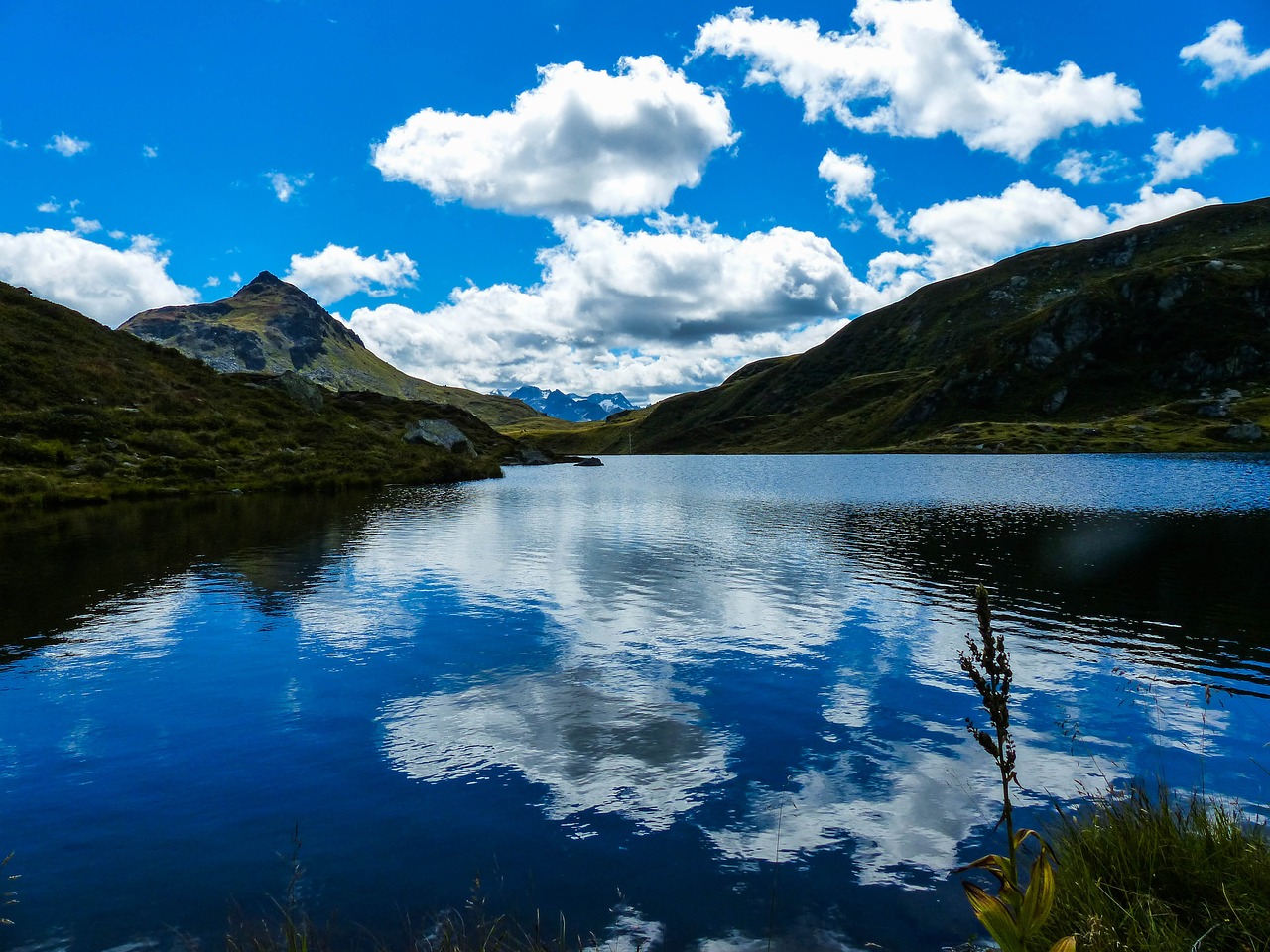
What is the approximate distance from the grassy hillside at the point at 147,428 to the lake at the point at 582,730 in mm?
32266

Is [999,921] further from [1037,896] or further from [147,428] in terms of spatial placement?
[147,428]

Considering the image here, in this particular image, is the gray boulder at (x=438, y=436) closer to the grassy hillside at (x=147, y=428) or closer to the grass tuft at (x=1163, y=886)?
the grassy hillside at (x=147, y=428)

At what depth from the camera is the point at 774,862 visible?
935 cm

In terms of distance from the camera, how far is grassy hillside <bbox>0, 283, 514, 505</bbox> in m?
57.9

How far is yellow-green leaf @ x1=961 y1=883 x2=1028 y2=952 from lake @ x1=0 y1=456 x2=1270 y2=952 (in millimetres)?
4200

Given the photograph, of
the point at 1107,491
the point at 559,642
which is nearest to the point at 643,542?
the point at 559,642

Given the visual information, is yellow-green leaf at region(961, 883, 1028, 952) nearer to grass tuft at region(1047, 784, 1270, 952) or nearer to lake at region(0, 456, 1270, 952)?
grass tuft at region(1047, 784, 1270, 952)

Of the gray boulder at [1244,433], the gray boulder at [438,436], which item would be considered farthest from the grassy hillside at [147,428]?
the gray boulder at [1244,433]

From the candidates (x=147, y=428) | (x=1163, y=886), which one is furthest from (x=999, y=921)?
(x=147, y=428)

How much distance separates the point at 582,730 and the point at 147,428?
7548cm

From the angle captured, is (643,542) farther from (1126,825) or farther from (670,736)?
(1126,825)

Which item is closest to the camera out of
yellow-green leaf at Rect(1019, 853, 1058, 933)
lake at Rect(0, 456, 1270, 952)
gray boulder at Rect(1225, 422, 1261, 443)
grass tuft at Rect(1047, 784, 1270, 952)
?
yellow-green leaf at Rect(1019, 853, 1058, 933)

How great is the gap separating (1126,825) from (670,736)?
7944mm

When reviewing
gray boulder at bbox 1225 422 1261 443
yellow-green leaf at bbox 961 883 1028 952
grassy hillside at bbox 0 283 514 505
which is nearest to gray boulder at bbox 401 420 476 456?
grassy hillside at bbox 0 283 514 505
